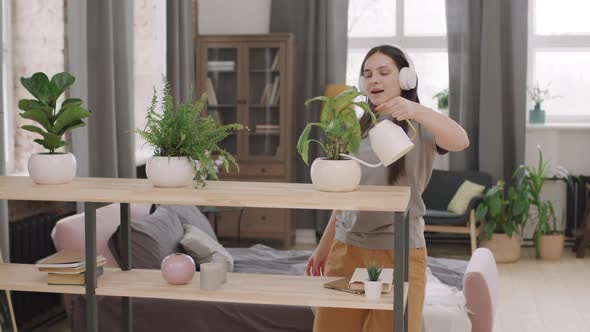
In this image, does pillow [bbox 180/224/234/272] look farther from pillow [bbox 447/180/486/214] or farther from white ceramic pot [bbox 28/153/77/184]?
pillow [bbox 447/180/486/214]

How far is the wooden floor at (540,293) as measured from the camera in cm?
475

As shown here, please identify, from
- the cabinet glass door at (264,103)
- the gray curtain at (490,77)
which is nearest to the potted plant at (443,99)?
the gray curtain at (490,77)

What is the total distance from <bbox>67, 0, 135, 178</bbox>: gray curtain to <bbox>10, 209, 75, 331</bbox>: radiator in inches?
16.0

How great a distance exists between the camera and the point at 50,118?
2695 millimetres

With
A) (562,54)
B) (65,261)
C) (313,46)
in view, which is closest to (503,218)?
(562,54)

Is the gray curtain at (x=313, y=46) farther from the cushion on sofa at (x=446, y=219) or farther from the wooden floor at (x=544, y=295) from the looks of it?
the wooden floor at (x=544, y=295)

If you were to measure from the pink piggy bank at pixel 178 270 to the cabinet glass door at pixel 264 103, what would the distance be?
4505 millimetres

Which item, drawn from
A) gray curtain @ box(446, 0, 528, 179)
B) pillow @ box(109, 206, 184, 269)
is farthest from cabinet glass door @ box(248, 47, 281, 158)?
pillow @ box(109, 206, 184, 269)

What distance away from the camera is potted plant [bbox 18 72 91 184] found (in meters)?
2.63

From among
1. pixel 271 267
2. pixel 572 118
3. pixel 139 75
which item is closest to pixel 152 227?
pixel 271 267

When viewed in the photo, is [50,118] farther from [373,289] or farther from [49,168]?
[373,289]

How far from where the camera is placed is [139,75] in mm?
6492

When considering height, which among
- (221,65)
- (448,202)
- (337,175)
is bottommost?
(448,202)

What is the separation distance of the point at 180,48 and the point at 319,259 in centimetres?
423
